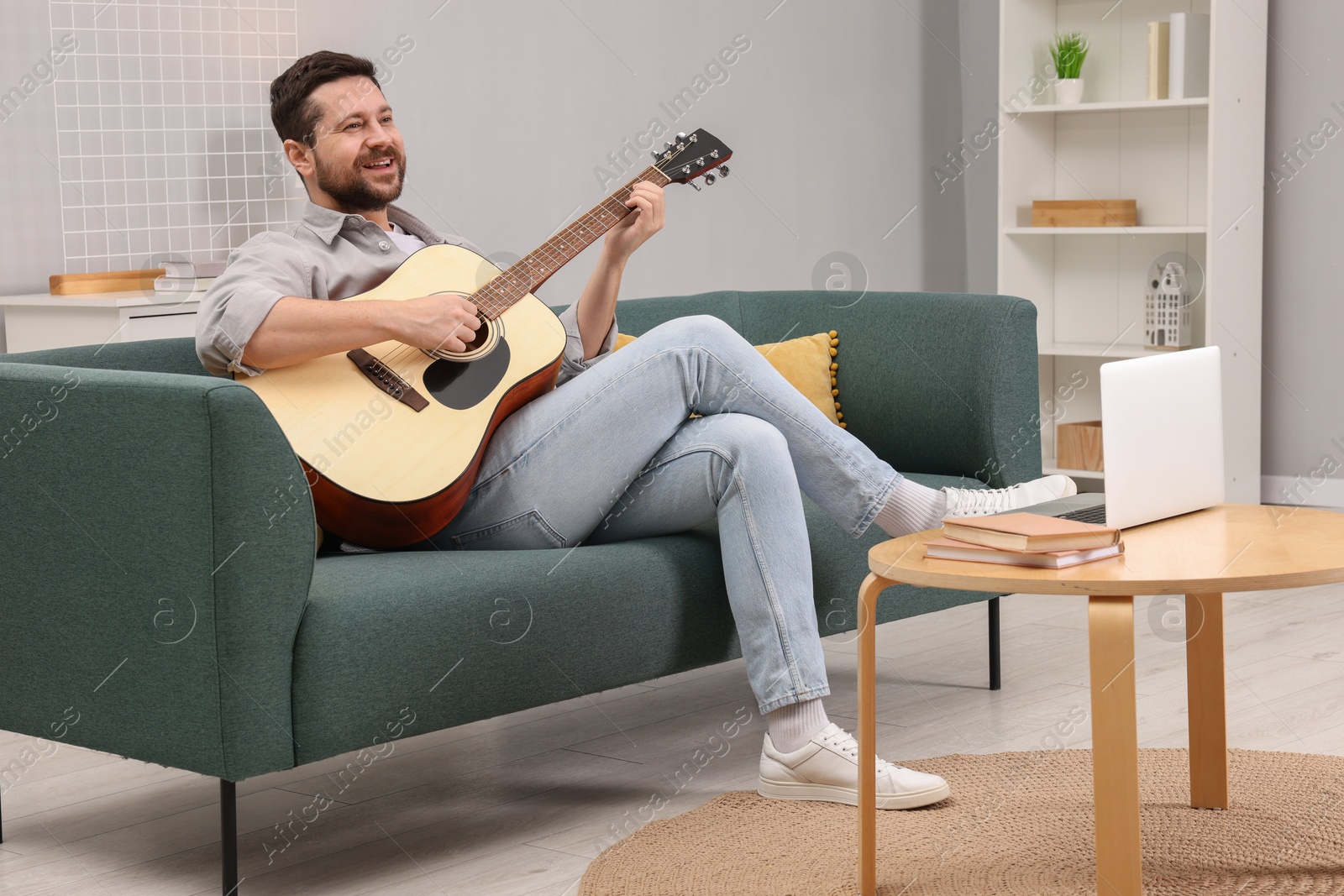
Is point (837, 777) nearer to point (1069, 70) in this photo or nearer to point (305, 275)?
point (305, 275)

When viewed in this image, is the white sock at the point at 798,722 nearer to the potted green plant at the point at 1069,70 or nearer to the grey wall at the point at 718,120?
the grey wall at the point at 718,120

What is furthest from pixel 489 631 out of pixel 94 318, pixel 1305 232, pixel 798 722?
pixel 1305 232

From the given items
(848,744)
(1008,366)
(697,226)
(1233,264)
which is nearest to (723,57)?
(697,226)

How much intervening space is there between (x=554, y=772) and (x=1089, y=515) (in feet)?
3.23

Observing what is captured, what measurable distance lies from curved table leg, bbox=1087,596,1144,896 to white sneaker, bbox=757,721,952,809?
24.2 inches

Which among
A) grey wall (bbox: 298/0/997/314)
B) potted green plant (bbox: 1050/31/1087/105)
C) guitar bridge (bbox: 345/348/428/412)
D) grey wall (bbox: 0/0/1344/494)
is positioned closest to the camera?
guitar bridge (bbox: 345/348/428/412)

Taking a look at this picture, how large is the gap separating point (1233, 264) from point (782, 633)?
2.64 metres

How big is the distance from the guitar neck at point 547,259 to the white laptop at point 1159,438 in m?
0.80

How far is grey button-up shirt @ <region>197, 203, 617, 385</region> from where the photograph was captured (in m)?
2.02

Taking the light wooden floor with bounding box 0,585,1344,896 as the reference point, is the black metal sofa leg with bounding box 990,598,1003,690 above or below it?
above

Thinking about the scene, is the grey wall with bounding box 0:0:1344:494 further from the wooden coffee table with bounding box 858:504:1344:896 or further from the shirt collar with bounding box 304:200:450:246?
the wooden coffee table with bounding box 858:504:1344:896

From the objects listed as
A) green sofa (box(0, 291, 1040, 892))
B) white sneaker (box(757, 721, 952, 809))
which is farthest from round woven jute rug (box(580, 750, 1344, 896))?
green sofa (box(0, 291, 1040, 892))

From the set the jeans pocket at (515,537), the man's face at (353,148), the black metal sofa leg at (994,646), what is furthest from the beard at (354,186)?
the black metal sofa leg at (994,646)

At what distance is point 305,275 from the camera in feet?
7.13
